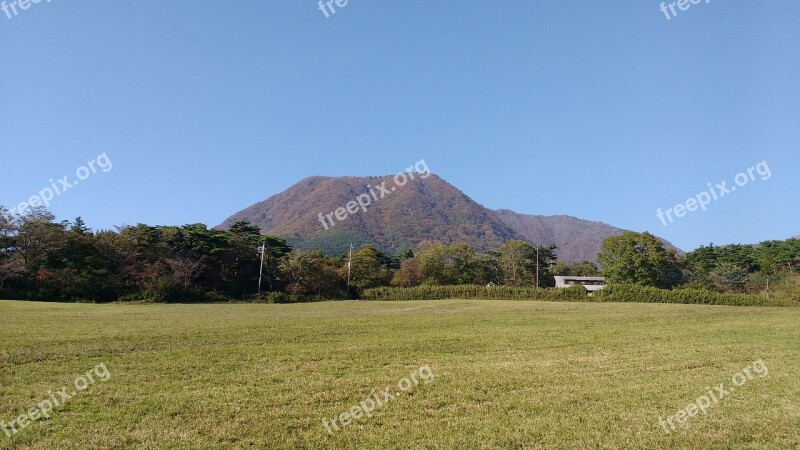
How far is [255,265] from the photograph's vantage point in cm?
6519

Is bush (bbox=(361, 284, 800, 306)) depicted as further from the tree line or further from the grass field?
the grass field

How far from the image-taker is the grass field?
6.37m

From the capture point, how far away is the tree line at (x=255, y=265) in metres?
49.5

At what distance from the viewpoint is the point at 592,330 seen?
65.3 ft

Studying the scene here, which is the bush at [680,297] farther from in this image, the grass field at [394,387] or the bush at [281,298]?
the grass field at [394,387]

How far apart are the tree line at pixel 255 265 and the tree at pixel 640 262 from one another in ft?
0.50

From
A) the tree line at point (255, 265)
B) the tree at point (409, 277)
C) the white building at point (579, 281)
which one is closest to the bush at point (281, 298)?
the tree line at point (255, 265)

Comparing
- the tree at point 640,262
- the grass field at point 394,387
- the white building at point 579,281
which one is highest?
the tree at point 640,262

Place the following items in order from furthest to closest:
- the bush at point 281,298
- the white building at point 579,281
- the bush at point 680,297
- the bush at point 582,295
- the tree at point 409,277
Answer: the white building at point 579,281, the tree at point 409,277, the bush at point 281,298, the bush at point 582,295, the bush at point 680,297

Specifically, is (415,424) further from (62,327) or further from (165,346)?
(62,327)

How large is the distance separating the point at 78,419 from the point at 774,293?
74.3 m

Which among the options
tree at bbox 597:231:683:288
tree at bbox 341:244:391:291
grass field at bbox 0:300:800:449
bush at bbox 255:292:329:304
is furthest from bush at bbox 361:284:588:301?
grass field at bbox 0:300:800:449

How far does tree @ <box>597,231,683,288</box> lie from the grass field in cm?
6217

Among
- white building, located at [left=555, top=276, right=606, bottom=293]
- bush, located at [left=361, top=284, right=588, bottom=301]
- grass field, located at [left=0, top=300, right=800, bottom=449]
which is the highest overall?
white building, located at [left=555, top=276, right=606, bottom=293]
